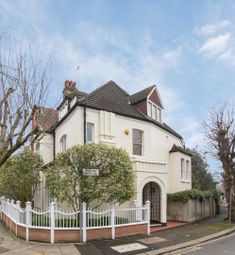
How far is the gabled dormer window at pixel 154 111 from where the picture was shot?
2187 cm

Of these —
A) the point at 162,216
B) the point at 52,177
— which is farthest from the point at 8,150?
the point at 162,216

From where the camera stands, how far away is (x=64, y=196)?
521 inches

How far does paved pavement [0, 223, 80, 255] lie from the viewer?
35.7 ft

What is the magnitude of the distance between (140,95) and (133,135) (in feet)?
12.4

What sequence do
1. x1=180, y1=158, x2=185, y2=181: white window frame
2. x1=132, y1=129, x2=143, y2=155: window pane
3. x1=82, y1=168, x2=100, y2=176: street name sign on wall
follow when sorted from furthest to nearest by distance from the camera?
x1=180, y1=158, x2=185, y2=181: white window frame < x1=132, y1=129, x2=143, y2=155: window pane < x1=82, y1=168, x2=100, y2=176: street name sign on wall

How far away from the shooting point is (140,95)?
22.3 metres

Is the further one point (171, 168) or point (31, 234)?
point (171, 168)

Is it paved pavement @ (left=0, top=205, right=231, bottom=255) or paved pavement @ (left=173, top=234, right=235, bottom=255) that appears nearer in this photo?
paved pavement @ (left=0, top=205, right=231, bottom=255)

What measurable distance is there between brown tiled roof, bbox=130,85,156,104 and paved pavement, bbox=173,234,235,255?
10.8 meters

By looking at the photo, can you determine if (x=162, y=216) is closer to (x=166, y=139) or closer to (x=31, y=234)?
(x=166, y=139)

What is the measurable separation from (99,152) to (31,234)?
4.33 meters

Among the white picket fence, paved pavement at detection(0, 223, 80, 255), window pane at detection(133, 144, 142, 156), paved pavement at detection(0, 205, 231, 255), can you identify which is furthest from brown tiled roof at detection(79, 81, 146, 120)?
paved pavement at detection(0, 223, 80, 255)

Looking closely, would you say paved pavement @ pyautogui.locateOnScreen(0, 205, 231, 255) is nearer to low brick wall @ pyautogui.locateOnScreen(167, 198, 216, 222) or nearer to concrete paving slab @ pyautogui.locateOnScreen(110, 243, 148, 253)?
concrete paving slab @ pyautogui.locateOnScreen(110, 243, 148, 253)

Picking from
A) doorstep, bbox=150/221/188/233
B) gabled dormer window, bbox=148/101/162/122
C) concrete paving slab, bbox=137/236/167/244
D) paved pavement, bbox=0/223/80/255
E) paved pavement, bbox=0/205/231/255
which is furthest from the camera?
gabled dormer window, bbox=148/101/162/122
